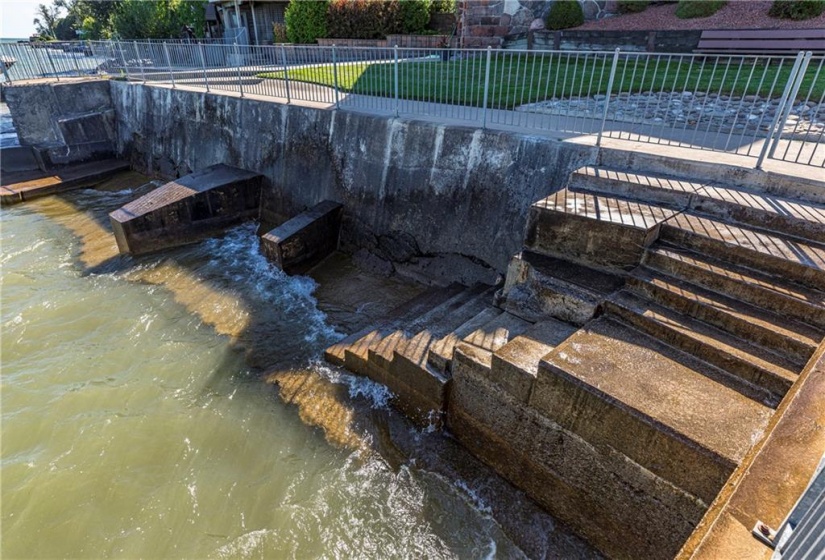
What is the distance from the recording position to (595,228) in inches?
A: 185

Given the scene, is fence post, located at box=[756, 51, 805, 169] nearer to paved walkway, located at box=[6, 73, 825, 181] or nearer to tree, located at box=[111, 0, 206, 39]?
paved walkway, located at box=[6, 73, 825, 181]

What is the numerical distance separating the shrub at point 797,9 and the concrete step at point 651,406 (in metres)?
13.0

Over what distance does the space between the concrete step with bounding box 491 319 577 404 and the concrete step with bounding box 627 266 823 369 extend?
0.88 meters

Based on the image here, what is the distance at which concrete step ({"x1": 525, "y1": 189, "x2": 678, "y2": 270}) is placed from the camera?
456cm

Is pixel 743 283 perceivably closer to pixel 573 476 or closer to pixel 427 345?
pixel 573 476

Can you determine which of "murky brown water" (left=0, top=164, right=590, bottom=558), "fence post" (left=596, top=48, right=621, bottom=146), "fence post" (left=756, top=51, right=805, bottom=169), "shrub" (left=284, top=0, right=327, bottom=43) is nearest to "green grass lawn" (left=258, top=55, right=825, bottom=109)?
"fence post" (left=596, top=48, right=621, bottom=146)

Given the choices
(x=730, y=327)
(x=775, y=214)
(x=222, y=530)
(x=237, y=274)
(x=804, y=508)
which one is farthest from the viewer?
(x=237, y=274)

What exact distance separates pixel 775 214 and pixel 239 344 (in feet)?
23.2

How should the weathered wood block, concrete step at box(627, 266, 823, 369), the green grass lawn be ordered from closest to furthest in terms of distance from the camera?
concrete step at box(627, 266, 823, 369) → the green grass lawn → the weathered wood block

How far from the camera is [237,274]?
8.53 metres

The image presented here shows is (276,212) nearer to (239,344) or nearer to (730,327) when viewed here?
(239,344)

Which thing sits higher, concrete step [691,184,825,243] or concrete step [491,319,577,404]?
concrete step [691,184,825,243]

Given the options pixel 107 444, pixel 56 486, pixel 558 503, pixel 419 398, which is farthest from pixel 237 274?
pixel 558 503

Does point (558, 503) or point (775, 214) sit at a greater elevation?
point (775, 214)
